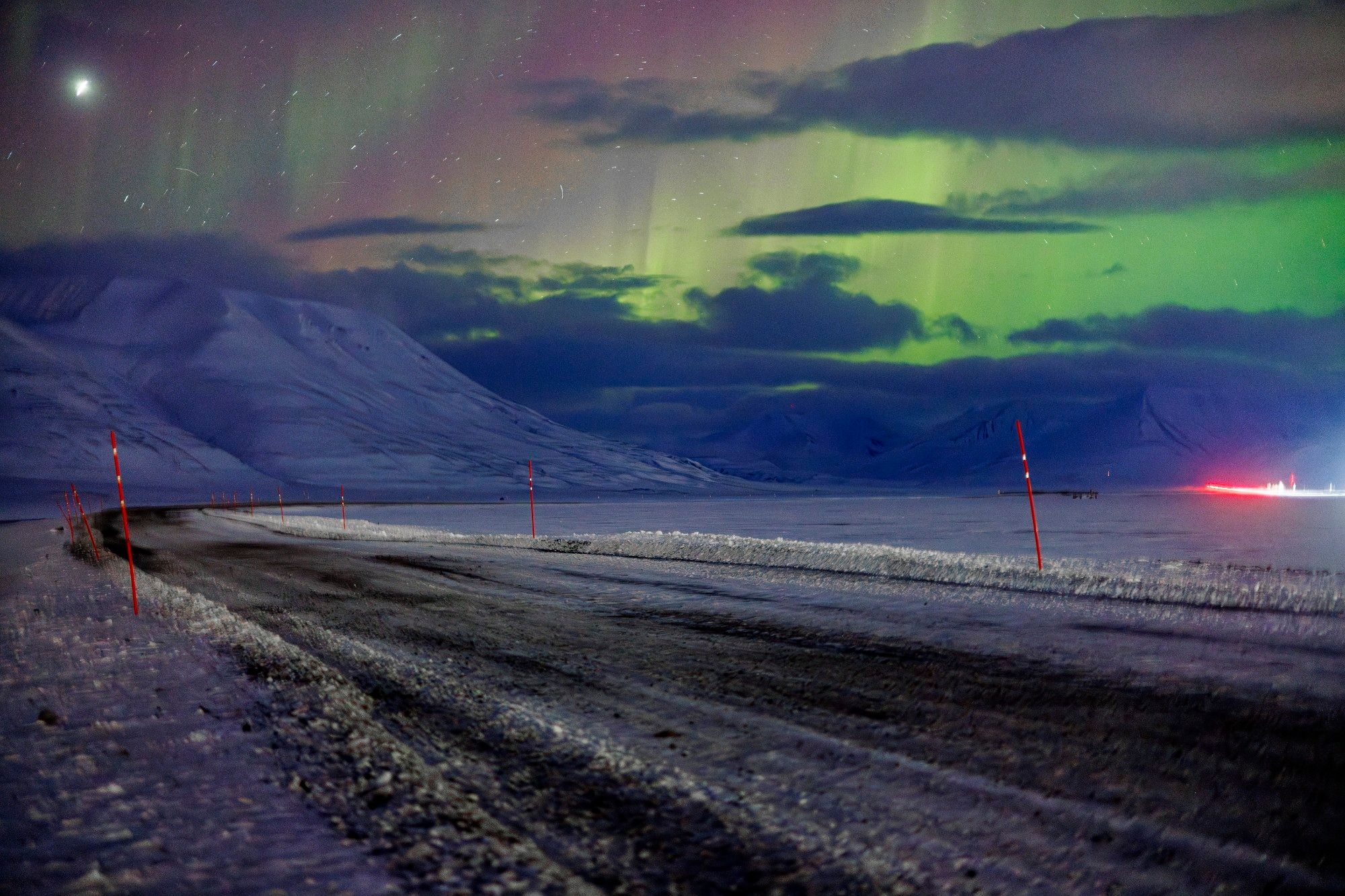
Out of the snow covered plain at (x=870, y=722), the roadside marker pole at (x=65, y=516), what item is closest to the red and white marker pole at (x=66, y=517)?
the roadside marker pole at (x=65, y=516)

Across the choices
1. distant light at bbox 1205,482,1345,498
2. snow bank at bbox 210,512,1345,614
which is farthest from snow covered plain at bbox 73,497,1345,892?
distant light at bbox 1205,482,1345,498

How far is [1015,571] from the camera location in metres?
13.7

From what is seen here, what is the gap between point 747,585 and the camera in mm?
13188

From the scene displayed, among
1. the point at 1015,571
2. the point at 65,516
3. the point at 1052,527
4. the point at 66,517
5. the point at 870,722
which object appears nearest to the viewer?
the point at 870,722

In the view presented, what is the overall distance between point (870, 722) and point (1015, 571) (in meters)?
8.59

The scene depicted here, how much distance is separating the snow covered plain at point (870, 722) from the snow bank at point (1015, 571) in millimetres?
130

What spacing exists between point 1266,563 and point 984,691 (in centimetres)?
1213

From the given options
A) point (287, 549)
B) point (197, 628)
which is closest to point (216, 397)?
point (287, 549)

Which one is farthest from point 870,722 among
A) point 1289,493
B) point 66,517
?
point 1289,493

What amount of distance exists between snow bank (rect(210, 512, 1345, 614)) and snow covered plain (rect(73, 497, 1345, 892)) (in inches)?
5.1

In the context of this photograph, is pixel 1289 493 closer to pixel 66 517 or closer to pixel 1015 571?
pixel 1015 571

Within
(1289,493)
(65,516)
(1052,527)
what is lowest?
→ (65,516)

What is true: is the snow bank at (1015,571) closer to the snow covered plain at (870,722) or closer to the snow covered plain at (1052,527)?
the snow covered plain at (870,722)

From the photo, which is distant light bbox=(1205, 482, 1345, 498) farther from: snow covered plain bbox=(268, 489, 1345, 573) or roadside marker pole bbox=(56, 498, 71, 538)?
roadside marker pole bbox=(56, 498, 71, 538)
